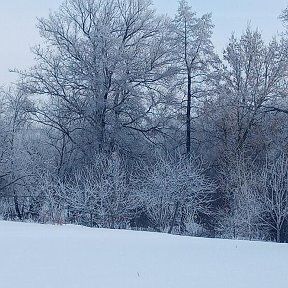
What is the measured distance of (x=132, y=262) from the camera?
318 inches

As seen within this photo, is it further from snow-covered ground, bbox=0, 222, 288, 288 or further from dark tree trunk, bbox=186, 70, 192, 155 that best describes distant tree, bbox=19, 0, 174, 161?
snow-covered ground, bbox=0, 222, 288, 288

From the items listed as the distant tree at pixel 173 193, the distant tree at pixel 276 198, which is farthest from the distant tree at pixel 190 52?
the distant tree at pixel 276 198

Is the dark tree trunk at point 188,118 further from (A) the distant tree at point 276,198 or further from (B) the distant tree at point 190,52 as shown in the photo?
(A) the distant tree at point 276,198

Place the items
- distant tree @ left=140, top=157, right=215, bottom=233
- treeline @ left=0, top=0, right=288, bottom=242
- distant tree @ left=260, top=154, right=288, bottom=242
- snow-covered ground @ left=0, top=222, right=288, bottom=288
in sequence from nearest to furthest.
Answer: snow-covered ground @ left=0, top=222, right=288, bottom=288 < distant tree @ left=260, top=154, right=288, bottom=242 < distant tree @ left=140, top=157, right=215, bottom=233 < treeline @ left=0, top=0, right=288, bottom=242

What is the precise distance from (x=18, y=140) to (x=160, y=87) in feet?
23.9

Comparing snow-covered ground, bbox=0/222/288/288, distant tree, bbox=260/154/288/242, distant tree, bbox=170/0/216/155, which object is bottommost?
snow-covered ground, bbox=0/222/288/288

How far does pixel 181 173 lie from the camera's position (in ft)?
68.9

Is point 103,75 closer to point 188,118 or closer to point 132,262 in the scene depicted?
point 188,118

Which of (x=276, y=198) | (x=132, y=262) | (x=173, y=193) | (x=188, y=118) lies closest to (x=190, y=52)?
(x=188, y=118)

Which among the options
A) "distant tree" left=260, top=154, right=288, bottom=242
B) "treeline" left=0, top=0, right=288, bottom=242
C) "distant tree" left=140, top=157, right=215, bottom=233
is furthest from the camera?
"treeline" left=0, top=0, right=288, bottom=242

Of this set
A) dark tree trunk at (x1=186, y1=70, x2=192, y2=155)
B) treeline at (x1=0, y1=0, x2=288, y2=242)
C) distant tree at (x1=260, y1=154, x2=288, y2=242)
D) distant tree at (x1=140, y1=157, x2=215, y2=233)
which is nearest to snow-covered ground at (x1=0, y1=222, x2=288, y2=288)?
distant tree at (x1=260, y1=154, x2=288, y2=242)

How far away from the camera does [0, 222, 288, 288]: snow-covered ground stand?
6746 mm

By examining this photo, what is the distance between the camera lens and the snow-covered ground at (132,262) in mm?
6746

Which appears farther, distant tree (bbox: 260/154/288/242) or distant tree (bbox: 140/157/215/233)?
distant tree (bbox: 140/157/215/233)
